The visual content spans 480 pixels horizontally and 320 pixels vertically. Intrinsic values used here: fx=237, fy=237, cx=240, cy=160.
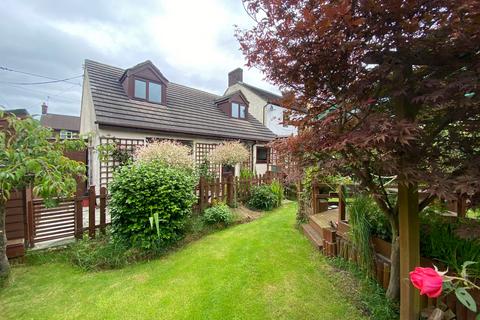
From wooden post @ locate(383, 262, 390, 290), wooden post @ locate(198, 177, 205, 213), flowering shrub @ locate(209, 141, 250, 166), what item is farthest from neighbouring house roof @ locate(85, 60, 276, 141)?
wooden post @ locate(383, 262, 390, 290)

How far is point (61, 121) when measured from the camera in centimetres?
2834

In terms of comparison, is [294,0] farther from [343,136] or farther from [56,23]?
[56,23]

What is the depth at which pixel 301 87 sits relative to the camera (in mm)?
2242

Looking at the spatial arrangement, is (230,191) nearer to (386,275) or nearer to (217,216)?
(217,216)

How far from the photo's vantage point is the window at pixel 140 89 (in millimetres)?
10234

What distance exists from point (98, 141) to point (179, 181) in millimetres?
4960

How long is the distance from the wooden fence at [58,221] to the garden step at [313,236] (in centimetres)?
421

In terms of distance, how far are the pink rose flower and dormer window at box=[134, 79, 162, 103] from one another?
11.0m

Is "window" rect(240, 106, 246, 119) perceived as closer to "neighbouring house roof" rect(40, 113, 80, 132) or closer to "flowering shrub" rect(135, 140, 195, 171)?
"flowering shrub" rect(135, 140, 195, 171)

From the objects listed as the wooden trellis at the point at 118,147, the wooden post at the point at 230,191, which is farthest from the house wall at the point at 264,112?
the wooden post at the point at 230,191

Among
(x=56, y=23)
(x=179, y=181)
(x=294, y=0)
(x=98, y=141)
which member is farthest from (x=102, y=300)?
(x=56, y=23)

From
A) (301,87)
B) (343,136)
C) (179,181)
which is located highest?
(301,87)

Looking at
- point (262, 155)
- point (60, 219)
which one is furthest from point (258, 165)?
point (60, 219)

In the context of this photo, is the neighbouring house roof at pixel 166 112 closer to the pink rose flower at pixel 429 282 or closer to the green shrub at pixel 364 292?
the green shrub at pixel 364 292
